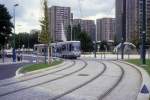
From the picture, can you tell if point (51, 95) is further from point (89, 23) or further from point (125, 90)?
point (89, 23)

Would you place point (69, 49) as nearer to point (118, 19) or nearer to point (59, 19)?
point (59, 19)

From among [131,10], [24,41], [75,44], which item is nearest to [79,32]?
[131,10]

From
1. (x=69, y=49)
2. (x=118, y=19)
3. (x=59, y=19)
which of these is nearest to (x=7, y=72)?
(x=69, y=49)

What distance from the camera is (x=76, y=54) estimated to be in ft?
231

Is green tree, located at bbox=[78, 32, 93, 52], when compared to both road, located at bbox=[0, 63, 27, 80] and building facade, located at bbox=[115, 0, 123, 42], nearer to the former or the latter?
building facade, located at bbox=[115, 0, 123, 42]

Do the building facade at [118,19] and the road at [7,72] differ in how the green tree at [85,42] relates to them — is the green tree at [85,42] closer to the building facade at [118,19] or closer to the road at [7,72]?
the building facade at [118,19]

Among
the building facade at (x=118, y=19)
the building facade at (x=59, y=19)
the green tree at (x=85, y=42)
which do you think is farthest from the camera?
the building facade at (x=118, y=19)

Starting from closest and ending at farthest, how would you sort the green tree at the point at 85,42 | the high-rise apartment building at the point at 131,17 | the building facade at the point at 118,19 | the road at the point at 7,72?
the road at the point at 7,72 → the high-rise apartment building at the point at 131,17 → the green tree at the point at 85,42 → the building facade at the point at 118,19

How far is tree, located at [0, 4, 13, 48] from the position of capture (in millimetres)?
81625

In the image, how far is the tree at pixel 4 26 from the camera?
81625 millimetres

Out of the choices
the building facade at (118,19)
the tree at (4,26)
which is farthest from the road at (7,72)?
the building facade at (118,19)

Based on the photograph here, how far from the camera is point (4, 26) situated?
3246 inches

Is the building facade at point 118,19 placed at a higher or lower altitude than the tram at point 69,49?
higher

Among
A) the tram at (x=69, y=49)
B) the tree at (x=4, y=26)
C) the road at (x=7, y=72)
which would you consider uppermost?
the tree at (x=4, y=26)
